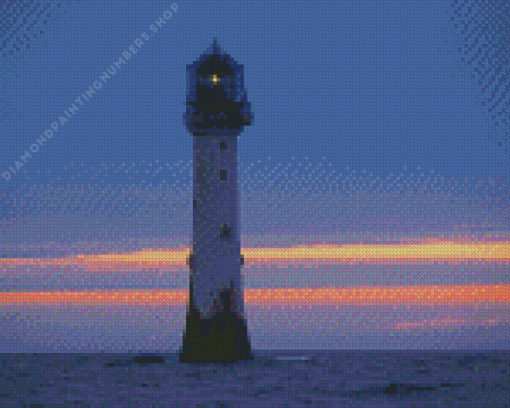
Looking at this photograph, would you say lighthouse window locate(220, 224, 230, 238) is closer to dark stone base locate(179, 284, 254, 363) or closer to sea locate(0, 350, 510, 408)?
dark stone base locate(179, 284, 254, 363)

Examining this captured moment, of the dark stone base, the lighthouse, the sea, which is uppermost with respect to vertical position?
the lighthouse

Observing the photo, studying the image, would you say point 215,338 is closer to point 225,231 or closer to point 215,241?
point 215,241

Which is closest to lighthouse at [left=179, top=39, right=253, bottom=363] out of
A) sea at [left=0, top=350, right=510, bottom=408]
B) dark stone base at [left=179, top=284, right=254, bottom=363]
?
dark stone base at [left=179, top=284, right=254, bottom=363]

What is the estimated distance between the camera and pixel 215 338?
4103 cm

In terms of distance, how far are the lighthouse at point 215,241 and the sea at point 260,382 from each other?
1.26 metres

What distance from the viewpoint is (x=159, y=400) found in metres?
33.5

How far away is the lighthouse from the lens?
133 ft

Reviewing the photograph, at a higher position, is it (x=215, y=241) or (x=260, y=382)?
(x=215, y=241)

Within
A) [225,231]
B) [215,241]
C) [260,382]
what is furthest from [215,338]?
[225,231]

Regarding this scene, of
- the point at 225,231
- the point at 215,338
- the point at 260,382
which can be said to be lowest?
the point at 260,382

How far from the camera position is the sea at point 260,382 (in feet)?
111

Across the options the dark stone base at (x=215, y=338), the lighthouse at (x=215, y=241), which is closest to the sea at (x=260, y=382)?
the dark stone base at (x=215, y=338)

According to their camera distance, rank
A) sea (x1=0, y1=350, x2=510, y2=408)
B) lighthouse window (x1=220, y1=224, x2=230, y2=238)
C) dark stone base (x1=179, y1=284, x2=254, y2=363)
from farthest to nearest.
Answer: dark stone base (x1=179, y1=284, x2=254, y2=363) → lighthouse window (x1=220, y1=224, x2=230, y2=238) → sea (x1=0, y1=350, x2=510, y2=408)

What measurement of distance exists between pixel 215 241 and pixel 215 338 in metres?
4.76
